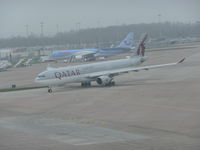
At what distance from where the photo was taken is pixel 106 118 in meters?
33.0

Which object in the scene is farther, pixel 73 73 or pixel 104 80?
pixel 104 80

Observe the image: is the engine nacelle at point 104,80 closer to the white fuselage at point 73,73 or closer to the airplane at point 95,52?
the white fuselage at point 73,73

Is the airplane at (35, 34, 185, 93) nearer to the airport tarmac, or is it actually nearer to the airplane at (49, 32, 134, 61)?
the airport tarmac

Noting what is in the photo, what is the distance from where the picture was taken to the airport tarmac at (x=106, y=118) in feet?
81.3

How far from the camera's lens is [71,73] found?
5338cm

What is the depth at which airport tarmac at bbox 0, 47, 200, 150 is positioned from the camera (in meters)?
24.8

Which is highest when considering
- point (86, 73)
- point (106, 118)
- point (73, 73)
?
point (73, 73)

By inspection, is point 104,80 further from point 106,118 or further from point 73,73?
point 106,118

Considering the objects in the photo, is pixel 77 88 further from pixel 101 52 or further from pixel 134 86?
pixel 101 52

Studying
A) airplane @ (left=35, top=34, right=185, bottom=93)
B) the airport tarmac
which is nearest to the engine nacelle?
airplane @ (left=35, top=34, right=185, bottom=93)

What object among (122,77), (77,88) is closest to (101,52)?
(122,77)

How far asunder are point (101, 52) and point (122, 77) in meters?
58.2

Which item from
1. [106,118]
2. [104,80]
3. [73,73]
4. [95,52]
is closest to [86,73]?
[73,73]

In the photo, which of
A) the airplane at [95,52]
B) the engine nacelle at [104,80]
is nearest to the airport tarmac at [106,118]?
the engine nacelle at [104,80]
